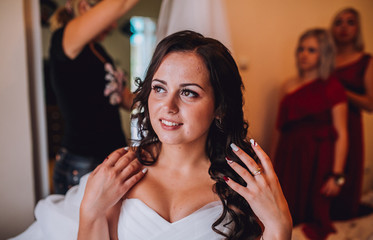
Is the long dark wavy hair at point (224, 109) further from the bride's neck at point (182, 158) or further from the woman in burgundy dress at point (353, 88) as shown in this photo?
the woman in burgundy dress at point (353, 88)

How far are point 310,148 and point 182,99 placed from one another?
1.34 metres

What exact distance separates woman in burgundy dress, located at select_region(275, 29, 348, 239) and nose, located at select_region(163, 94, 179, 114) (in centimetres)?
129

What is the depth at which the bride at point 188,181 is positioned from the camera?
725 mm

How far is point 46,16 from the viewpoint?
44.5 inches

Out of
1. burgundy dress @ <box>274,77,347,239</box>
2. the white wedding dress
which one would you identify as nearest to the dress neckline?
the white wedding dress

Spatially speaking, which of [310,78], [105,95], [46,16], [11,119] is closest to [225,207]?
[105,95]

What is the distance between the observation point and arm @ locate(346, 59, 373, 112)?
192 centimetres

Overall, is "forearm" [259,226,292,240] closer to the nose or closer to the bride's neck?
the bride's neck

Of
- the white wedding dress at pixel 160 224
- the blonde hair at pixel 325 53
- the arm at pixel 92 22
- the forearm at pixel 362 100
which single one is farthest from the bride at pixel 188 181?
the forearm at pixel 362 100

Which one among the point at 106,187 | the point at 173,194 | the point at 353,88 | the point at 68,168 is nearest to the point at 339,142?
the point at 353,88

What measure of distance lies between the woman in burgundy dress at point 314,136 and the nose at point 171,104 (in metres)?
1.29

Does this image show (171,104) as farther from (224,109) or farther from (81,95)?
(81,95)

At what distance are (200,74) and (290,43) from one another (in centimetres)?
172

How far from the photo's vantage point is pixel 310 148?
5.65 feet
